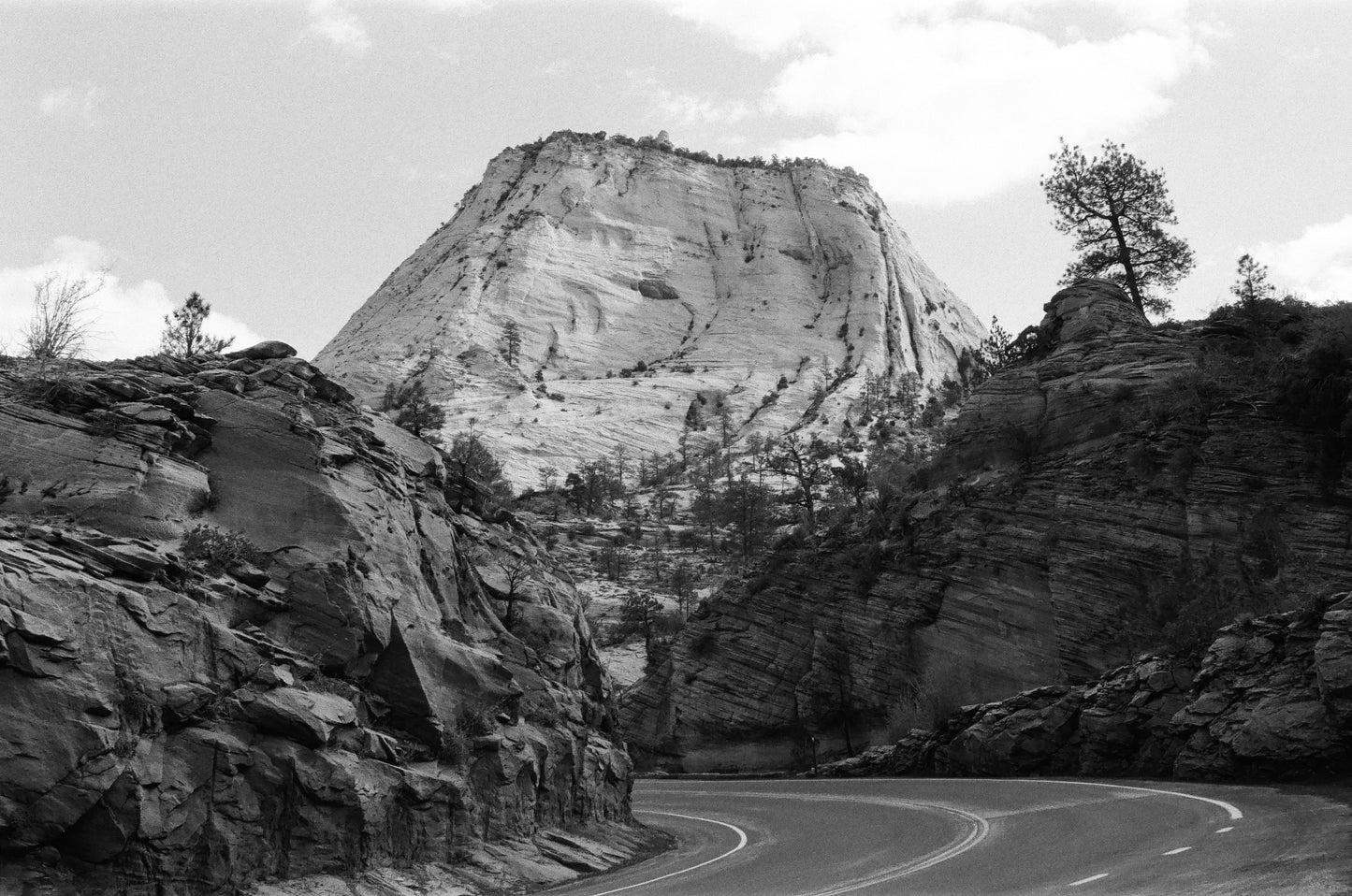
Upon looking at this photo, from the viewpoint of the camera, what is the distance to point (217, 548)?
17312 mm

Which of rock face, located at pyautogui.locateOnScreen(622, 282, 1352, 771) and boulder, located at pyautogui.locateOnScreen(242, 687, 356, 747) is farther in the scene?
rock face, located at pyautogui.locateOnScreen(622, 282, 1352, 771)

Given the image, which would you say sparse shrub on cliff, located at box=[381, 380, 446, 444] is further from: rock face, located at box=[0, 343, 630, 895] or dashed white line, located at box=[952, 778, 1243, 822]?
dashed white line, located at box=[952, 778, 1243, 822]

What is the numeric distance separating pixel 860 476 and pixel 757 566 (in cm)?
2285

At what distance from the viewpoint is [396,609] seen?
1936 centimetres

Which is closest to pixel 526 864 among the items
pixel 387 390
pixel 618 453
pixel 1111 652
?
pixel 1111 652

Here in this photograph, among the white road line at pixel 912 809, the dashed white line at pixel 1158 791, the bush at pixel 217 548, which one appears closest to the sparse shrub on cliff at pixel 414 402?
the white road line at pixel 912 809

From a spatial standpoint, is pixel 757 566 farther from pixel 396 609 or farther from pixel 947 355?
pixel 947 355

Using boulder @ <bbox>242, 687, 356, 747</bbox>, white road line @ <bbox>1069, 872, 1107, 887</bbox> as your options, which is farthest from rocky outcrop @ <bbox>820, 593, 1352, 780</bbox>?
boulder @ <bbox>242, 687, 356, 747</bbox>

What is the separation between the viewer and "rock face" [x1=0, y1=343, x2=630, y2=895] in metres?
13.1

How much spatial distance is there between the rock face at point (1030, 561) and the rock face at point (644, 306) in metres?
54.2

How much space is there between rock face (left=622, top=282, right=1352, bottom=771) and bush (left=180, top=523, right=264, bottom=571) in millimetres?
24723

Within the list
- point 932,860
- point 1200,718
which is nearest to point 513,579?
point 932,860

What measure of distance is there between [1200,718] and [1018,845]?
854 centimetres

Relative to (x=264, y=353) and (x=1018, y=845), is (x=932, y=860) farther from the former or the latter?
Result: (x=264, y=353)
